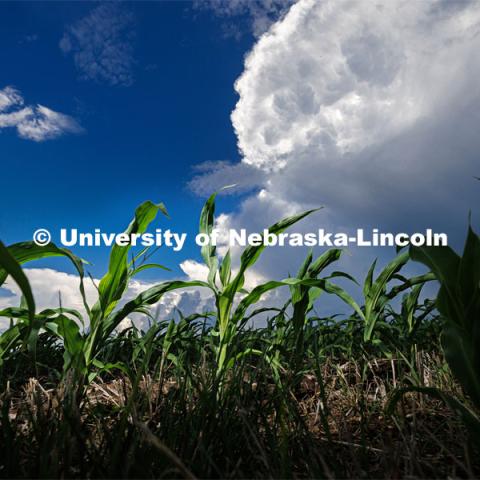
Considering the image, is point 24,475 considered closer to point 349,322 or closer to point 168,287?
point 168,287

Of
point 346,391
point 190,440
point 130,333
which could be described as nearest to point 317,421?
point 346,391

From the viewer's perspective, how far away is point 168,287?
2250 millimetres

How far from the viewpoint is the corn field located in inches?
39.8

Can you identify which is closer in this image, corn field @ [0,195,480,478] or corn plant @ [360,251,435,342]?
corn field @ [0,195,480,478]

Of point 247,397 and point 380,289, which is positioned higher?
point 380,289

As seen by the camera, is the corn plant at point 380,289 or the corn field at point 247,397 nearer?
the corn field at point 247,397

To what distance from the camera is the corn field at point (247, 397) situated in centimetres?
101

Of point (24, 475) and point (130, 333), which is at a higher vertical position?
point (130, 333)

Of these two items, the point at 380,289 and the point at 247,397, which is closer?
the point at 247,397

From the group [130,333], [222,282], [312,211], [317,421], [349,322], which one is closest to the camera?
[317,421]

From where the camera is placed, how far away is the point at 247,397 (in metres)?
1.53

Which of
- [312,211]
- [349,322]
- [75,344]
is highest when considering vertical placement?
[312,211]

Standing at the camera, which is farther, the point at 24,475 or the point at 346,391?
the point at 346,391

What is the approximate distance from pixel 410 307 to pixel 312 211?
1158 millimetres
